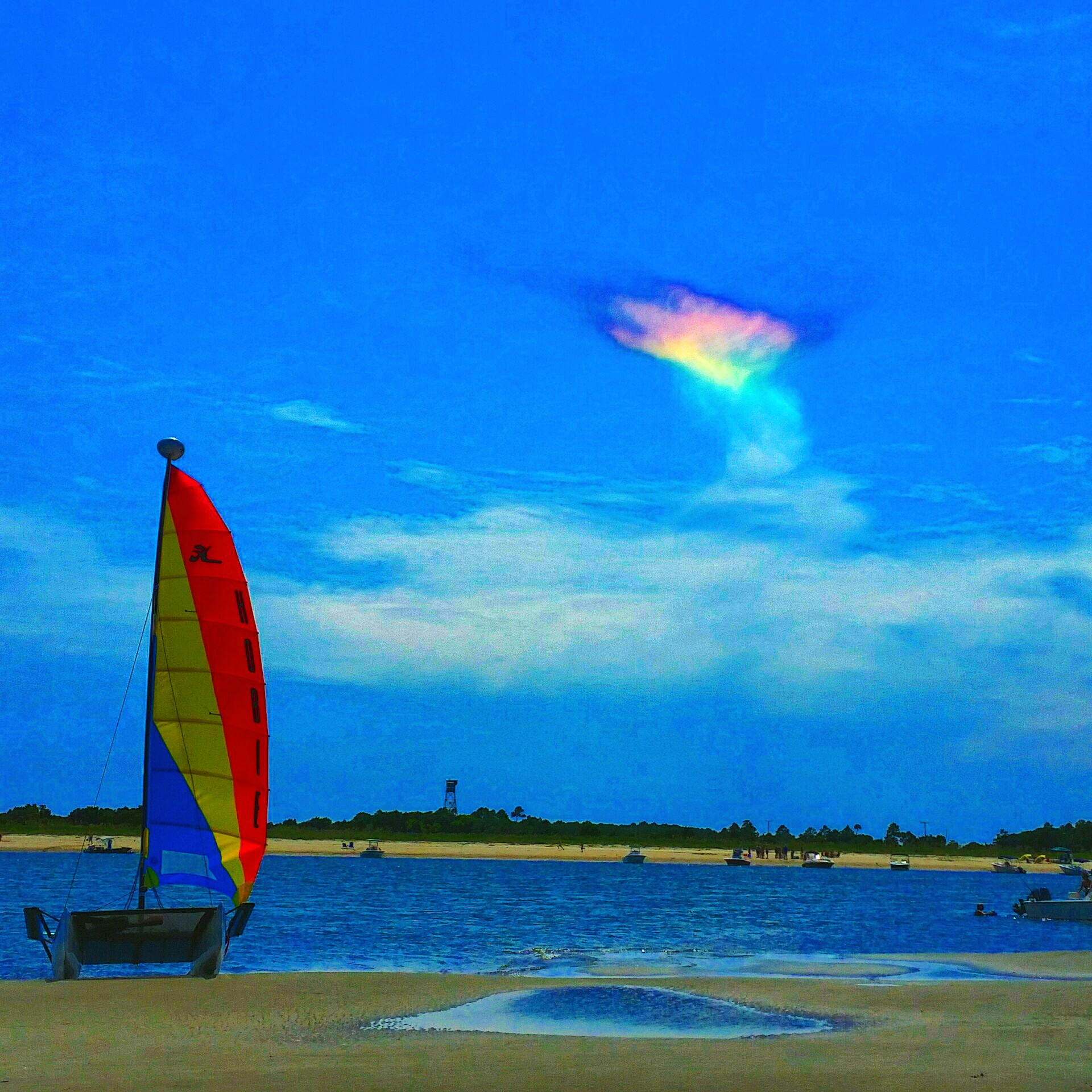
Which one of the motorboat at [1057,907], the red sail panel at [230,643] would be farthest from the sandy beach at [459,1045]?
the motorboat at [1057,907]

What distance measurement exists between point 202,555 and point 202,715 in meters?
3.56

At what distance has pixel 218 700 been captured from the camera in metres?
28.1

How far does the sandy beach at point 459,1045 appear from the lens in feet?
51.8

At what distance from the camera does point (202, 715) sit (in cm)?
2792

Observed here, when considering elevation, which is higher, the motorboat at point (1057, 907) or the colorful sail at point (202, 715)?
the colorful sail at point (202, 715)

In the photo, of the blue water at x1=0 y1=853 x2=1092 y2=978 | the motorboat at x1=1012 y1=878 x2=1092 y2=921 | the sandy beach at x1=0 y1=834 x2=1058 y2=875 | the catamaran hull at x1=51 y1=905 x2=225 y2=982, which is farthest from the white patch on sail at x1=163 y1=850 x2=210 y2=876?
the sandy beach at x1=0 y1=834 x2=1058 y2=875

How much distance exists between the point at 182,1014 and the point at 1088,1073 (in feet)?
48.9

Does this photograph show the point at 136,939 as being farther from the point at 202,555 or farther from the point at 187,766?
the point at 202,555

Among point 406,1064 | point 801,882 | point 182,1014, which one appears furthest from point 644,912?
point 801,882

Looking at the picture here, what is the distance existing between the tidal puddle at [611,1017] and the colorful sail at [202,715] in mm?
6641

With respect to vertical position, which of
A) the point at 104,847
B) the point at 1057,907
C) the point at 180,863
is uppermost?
the point at 180,863

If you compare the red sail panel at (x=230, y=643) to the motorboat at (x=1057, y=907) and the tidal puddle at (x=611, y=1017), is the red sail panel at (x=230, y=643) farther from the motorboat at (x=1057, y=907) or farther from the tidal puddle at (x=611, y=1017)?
the motorboat at (x=1057, y=907)

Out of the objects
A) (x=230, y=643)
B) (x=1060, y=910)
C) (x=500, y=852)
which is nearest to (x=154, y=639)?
(x=230, y=643)

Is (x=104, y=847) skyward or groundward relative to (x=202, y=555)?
groundward
